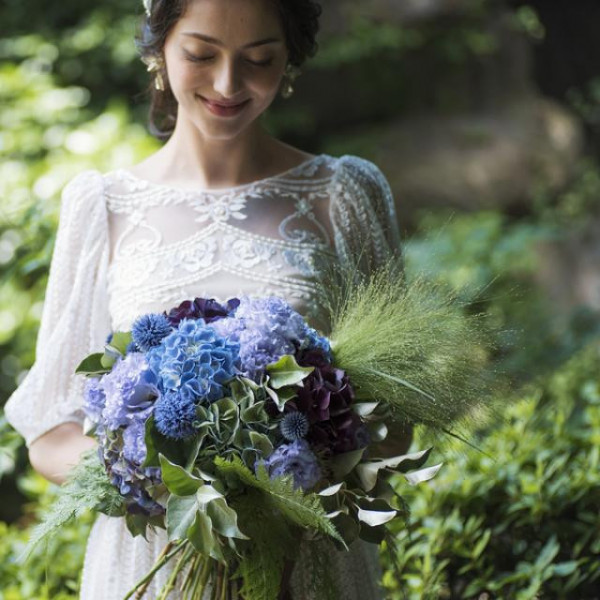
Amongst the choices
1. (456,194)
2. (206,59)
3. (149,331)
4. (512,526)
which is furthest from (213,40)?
(456,194)

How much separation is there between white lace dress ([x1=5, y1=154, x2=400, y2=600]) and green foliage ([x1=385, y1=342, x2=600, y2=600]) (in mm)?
468

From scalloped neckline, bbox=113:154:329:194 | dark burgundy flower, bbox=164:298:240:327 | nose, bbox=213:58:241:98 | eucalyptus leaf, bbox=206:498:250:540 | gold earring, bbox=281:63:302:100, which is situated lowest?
eucalyptus leaf, bbox=206:498:250:540

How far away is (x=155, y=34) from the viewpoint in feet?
8.21

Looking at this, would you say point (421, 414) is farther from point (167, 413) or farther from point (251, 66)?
point (251, 66)

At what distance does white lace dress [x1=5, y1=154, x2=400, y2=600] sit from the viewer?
2459mm

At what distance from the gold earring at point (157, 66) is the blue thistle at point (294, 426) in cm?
106

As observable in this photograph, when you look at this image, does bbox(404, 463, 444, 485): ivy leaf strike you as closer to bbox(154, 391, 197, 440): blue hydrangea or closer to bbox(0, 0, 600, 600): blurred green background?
bbox(0, 0, 600, 600): blurred green background

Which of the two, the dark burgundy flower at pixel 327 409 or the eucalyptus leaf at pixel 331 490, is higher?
the dark burgundy flower at pixel 327 409

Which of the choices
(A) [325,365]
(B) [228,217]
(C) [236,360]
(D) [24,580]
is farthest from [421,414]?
(D) [24,580]

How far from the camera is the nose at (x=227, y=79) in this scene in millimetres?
2348

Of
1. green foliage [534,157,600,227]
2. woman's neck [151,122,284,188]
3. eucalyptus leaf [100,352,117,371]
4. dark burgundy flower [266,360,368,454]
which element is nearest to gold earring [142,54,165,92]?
woman's neck [151,122,284,188]

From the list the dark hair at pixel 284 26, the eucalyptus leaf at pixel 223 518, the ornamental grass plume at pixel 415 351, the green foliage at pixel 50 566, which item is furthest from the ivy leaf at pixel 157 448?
the green foliage at pixel 50 566

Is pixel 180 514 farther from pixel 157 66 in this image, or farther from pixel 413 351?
pixel 157 66

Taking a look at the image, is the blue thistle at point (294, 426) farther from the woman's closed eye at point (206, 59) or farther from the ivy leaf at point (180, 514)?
the woman's closed eye at point (206, 59)
